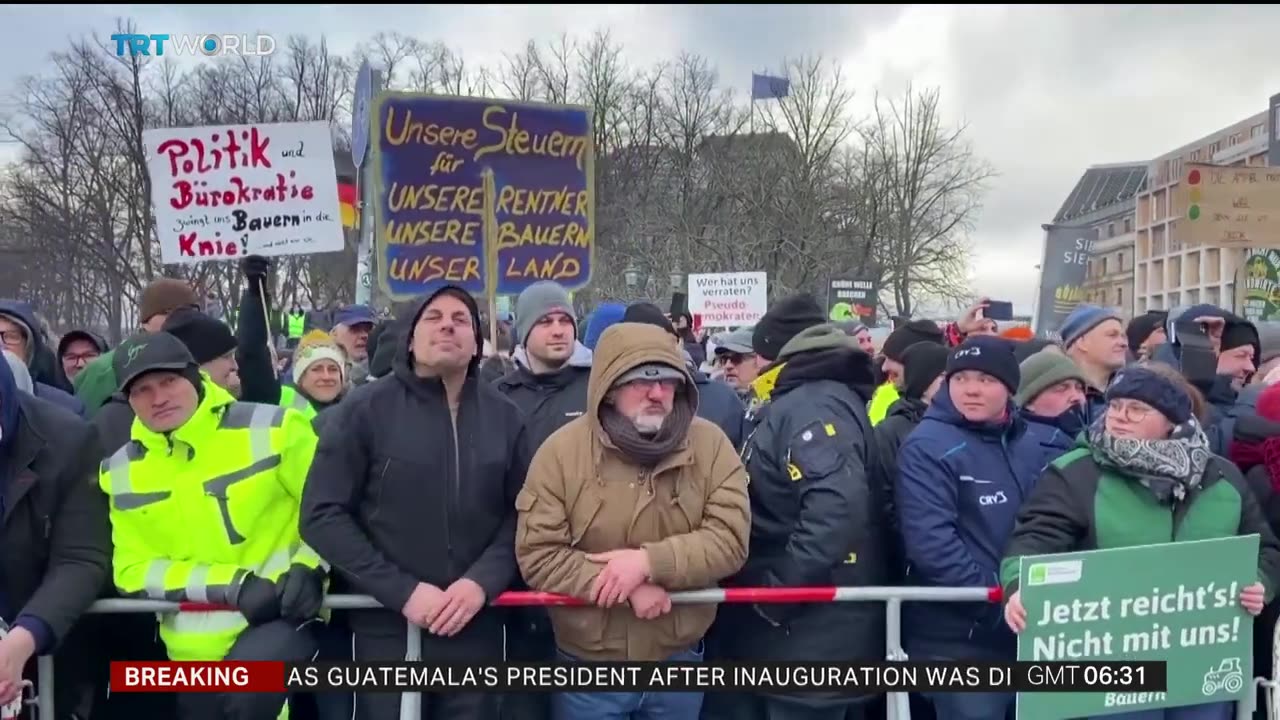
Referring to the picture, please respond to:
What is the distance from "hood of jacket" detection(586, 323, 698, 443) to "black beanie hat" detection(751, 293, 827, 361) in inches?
58.0

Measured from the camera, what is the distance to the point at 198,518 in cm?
330

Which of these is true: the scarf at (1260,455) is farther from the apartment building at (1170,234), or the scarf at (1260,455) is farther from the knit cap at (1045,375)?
the apartment building at (1170,234)

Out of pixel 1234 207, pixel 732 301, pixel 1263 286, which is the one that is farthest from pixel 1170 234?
pixel 1234 207

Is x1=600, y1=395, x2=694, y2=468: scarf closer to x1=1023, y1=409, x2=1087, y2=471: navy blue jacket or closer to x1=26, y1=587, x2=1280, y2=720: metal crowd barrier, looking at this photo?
x1=26, y1=587, x2=1280, y2=720: metal crowd barrier

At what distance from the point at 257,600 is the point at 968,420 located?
2.66m

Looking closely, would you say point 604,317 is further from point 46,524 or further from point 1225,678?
point 1225,678

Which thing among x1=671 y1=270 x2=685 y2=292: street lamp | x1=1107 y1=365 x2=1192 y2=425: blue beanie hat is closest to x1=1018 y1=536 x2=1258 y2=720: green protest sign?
x1=1107 y1=365 x2=1192 y2=425: blue beanie hat

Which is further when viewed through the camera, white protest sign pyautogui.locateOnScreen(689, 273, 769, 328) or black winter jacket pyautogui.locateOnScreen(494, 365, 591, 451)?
white protest sign pyautogui.locateOnScreen(689, 273, 769, 328)

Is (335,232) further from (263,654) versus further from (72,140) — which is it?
(72,140)

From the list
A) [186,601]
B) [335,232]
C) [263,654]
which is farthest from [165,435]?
[335,232]

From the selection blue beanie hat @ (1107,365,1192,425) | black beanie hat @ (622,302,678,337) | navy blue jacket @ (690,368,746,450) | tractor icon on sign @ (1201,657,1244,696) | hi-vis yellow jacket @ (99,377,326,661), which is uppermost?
black beanie hat @ (622,302,678,337)

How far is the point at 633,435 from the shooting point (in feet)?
10.7

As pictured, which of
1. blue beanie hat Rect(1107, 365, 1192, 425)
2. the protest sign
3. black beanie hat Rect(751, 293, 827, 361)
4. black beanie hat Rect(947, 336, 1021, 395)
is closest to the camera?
blue beanie hat Rect(1107, 365, 1192, 425)
